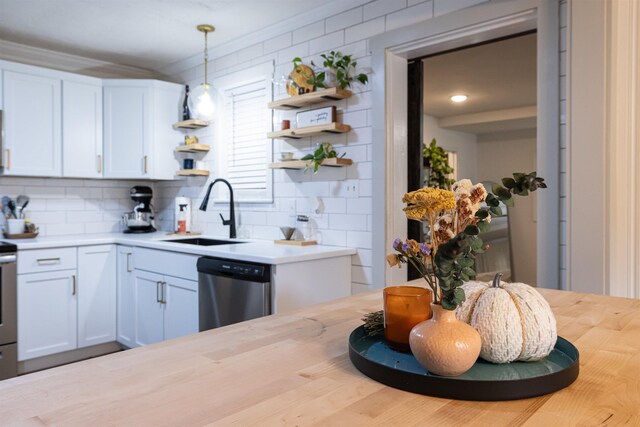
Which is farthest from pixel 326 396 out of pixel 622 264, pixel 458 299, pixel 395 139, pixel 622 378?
pixel 395 139

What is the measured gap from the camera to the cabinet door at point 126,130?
3.96 m

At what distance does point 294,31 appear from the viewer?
10.8 ft

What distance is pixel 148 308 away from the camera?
11.1ft

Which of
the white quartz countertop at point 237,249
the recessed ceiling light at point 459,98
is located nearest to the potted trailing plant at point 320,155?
the white quartz countertop at point 237,249

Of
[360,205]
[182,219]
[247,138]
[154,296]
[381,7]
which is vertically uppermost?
[381,7]

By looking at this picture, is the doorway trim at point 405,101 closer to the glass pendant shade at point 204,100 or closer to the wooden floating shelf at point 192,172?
the glass pendant shade at point 204,100

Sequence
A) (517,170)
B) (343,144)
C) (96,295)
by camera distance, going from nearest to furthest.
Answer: (343,144) → (96,295) → (517,170)

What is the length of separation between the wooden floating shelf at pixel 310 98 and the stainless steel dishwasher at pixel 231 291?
116 cm

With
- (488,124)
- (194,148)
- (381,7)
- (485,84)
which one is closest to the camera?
(381,7)

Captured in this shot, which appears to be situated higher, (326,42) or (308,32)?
(308,32)

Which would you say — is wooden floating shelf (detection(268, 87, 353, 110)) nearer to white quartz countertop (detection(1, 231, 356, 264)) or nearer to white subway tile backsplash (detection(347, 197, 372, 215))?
white subway tile backsplash (detection(347, 197, 372, 215))

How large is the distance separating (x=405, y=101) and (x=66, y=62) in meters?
3.12

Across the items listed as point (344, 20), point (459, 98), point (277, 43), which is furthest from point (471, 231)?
point (459, 98)

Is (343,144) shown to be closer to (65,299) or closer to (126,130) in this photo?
(126,130)
